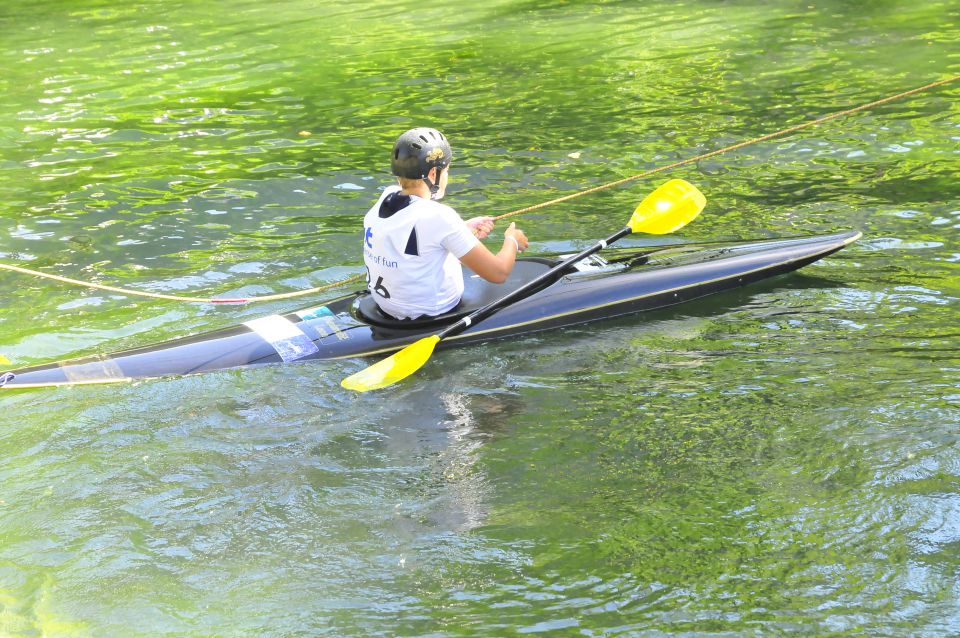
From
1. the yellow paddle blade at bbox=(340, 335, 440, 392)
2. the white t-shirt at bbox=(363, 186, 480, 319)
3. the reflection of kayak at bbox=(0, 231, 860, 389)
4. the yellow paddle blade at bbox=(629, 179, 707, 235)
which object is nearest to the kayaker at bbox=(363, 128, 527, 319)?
the white t-shirt at bbox=(363, 186, 480, 319)

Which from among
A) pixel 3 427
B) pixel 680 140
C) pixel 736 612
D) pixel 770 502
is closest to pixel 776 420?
pixel 770 502

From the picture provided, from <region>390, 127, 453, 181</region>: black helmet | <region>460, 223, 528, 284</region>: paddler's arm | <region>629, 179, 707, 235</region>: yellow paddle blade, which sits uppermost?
<region>390, 127, 453, 181</region>: black helmet

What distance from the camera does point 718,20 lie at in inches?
523

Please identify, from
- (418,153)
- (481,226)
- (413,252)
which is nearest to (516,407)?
(413,252)

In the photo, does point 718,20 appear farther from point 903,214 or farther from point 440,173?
point 440,173

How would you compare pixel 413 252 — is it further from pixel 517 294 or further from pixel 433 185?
pixel 517 294

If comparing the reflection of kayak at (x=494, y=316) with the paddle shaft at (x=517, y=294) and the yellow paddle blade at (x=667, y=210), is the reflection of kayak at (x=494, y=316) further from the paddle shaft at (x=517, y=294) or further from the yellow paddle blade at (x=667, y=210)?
the yellow paddle blade at (x=667, y=210)

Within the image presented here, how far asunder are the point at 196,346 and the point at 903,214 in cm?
482

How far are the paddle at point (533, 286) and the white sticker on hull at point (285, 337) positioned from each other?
0.38 metres

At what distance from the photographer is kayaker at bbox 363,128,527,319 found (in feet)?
16.5

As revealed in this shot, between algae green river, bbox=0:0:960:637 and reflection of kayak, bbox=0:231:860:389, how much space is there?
0.35ft

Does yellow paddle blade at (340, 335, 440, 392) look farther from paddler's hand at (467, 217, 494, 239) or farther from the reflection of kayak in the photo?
paddler's hand at (467, 217, 494, 239)

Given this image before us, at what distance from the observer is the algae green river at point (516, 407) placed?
11.7ft

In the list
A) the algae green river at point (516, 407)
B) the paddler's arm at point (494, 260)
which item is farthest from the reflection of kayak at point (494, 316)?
the paddler's arm at point (494, 260)
